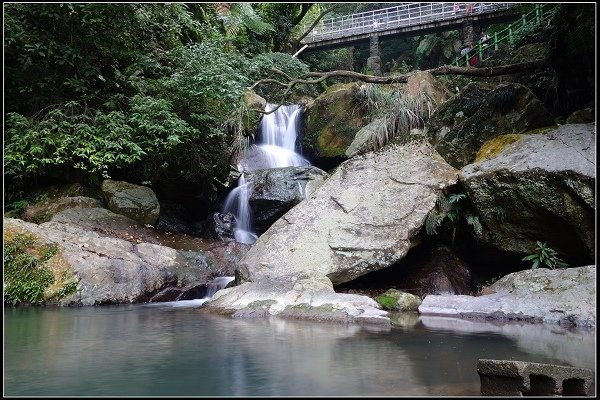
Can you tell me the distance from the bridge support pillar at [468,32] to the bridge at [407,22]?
0.11 m

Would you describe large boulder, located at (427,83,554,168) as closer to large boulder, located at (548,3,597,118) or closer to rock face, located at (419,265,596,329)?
large boulder, located at (548,3,597,118)

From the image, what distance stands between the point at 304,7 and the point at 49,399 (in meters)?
23.3

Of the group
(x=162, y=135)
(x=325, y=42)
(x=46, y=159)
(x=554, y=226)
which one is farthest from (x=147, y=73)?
(x=325, y=42)

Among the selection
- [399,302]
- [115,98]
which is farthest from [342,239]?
[115,98]

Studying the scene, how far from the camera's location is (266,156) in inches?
605

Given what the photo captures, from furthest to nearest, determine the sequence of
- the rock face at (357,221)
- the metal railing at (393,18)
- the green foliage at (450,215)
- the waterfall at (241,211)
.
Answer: the metal railing at (393,18) → the waterfall at (241,211) → the green foliage at (450,215) → the rock face at (357,221)

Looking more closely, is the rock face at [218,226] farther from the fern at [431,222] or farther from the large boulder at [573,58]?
the large boulder at [573,58]

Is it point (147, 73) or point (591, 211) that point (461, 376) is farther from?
point (147, 73)

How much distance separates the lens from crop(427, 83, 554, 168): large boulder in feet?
31.0

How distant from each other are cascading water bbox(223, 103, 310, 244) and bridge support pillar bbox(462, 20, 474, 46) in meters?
13.0

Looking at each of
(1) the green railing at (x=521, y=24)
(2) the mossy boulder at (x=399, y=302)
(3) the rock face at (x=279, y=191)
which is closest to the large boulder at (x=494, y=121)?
(2) the mossy boulder at (x=399, y=302)

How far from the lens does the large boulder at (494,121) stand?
9461 mm

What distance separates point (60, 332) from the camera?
5.60 meters

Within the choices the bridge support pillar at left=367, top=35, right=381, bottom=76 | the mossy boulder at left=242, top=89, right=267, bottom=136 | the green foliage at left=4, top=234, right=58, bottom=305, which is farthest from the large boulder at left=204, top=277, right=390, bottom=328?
the bridge support pillar at left=367, top=35, right=381, bottom=76
